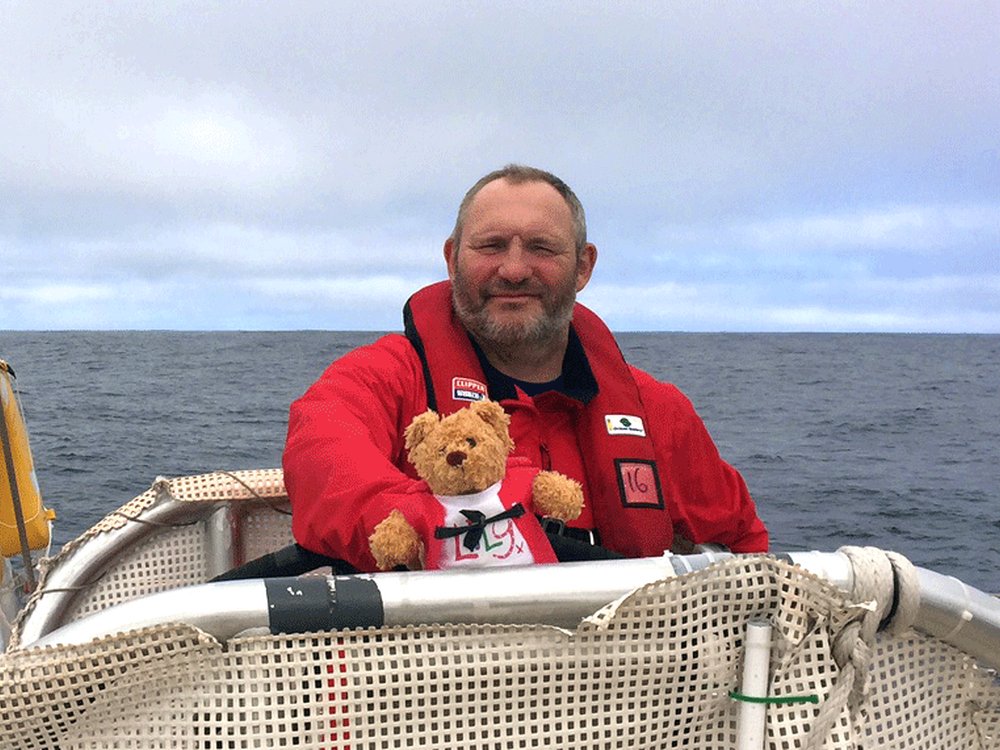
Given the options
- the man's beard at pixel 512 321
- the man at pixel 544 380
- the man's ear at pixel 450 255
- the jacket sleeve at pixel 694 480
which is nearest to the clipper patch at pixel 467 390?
the man at pixel 544 380

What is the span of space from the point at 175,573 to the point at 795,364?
6521cm

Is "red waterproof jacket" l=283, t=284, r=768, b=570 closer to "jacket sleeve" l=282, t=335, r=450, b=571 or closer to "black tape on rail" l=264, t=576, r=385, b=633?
"jacket sleeve" l=282, t=335, r=450, b=571

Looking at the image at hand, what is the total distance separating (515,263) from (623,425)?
62 centimetres

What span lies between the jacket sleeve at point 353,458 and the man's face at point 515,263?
34 cm

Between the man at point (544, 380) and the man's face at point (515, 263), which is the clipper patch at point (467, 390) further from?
the man's face at point (515, 263)

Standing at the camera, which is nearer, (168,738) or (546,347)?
(168,738)

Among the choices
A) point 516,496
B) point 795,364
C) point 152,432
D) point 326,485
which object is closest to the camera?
point 516,496

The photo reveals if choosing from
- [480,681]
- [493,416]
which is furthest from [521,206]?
[480,681]

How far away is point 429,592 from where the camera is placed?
156 centimetres

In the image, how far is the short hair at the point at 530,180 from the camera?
318 centimetres

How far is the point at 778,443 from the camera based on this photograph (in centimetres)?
2406

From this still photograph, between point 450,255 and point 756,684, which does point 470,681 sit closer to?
point 756,684

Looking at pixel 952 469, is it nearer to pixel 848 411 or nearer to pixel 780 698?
pixel 848 411

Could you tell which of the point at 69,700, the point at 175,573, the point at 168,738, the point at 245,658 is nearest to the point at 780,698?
the point at 245,658
